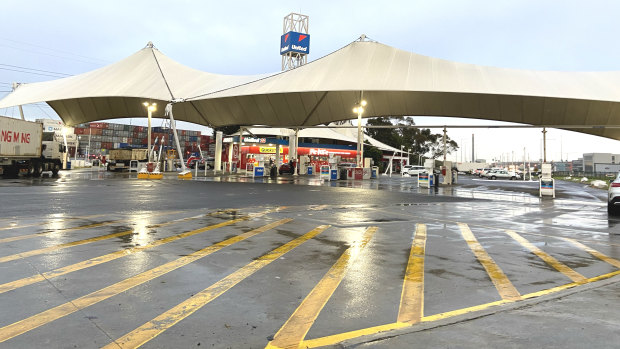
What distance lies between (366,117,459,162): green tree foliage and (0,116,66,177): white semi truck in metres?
76.6

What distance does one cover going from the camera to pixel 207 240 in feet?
22.1

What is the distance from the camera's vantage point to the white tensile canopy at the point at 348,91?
101 ft

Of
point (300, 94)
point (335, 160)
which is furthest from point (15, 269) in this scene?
point (300, 94)

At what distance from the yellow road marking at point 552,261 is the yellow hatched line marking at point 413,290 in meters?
1.73

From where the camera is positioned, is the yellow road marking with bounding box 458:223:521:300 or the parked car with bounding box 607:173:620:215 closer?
the yellow road marking with bounding box 458:223:521:300

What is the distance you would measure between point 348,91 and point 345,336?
35.6m

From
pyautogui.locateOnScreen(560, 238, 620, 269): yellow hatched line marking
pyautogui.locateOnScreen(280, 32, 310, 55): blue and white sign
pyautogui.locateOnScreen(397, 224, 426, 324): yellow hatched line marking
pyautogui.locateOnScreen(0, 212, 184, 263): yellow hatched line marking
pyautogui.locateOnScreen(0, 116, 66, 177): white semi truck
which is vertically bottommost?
pyautogui.locateOnScreen(560, 238, 620, 269): yellow hatched line marking

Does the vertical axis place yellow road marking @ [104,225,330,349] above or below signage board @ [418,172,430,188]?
below

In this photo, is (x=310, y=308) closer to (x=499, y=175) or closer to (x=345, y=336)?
(x=345, y=336)

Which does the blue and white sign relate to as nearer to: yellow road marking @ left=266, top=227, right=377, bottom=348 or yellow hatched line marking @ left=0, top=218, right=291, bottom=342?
yellow hatched line marking @ left=0, top=218, right=291, bottom=342

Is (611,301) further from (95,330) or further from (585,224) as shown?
(585,224)

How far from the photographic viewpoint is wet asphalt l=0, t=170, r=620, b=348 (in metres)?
2.98

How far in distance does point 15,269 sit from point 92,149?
17869 cm

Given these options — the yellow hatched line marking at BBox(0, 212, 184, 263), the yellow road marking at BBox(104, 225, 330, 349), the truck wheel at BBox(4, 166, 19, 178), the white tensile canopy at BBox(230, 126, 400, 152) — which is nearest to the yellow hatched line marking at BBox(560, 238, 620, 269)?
the yellow road marking at BBox(104, 225, 330, 349)
